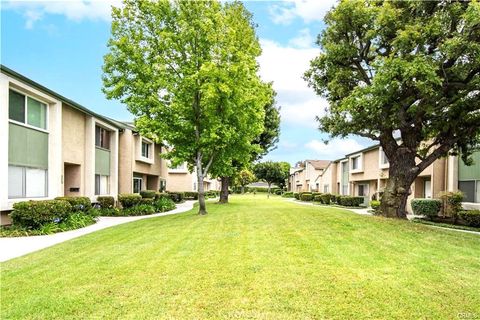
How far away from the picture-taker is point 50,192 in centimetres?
1587

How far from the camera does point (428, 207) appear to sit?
67.2ft

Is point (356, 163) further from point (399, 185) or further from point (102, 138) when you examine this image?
point (102, 138)

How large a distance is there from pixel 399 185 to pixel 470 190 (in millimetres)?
6647

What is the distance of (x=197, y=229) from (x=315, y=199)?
101 ft

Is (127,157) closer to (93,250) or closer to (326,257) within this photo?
(93,250)

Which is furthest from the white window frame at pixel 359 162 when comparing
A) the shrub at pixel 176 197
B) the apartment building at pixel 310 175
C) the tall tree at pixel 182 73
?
the tall tree at pixel 182 73

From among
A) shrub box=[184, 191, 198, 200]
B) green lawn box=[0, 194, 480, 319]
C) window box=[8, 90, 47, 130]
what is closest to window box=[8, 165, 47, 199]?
window box=[8, 90, 47, 130]

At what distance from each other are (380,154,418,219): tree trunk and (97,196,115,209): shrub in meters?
16.3

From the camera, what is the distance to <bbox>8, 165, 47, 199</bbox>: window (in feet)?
44.0

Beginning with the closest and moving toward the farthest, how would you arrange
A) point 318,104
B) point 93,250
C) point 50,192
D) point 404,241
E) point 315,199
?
point 93,250, point 404,241, point 50,192, point 318,104, point 315,199

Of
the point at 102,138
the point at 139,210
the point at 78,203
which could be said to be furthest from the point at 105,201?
the point at 78,203

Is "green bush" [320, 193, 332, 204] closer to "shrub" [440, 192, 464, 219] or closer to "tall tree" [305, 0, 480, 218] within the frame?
"shrub" [440, 192, 464, 219]

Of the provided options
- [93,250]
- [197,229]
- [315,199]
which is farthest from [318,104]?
[315,199]

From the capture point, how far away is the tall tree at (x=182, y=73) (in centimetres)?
1614
